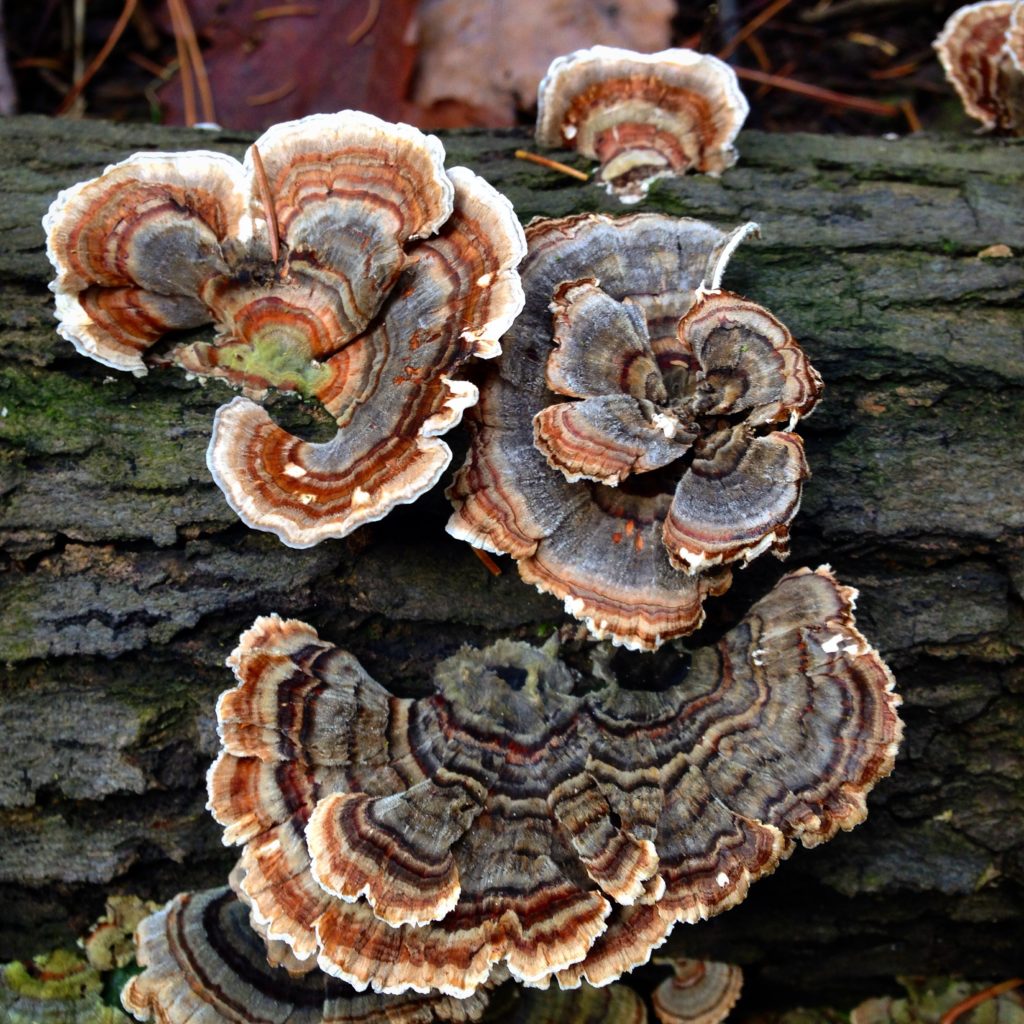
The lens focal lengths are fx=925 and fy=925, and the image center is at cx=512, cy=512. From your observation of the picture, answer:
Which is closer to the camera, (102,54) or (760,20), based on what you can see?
(102,54)

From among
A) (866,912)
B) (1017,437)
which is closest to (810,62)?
(1017,437)

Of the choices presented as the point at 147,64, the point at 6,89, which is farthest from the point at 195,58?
the point at 6,89

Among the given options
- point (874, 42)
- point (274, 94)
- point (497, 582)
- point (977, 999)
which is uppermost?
point (874, 42)

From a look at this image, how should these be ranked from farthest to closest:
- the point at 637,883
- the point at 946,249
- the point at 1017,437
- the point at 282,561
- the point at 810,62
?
the point at 810,62 → the point at 946,249 → the point at 1017,437 → the point at 282,561 → the point at 637,883

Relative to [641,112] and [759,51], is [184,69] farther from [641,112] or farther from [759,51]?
[759,51]

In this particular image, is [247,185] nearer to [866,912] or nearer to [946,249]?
[946,249]

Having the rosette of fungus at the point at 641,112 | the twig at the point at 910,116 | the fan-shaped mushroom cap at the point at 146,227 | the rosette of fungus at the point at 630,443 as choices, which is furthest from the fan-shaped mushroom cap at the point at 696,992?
the twig at the point at 910,116

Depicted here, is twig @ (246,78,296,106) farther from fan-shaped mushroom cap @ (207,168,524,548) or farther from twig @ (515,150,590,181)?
fan-shaped mushroom cap @ (207,168,524,548)
